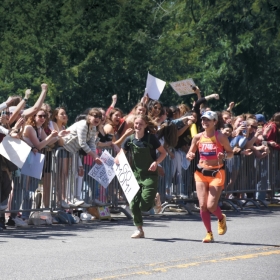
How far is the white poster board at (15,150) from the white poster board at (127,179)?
1395 mm

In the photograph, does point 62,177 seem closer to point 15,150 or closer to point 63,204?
point 63,204

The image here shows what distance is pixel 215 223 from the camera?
1548 cm

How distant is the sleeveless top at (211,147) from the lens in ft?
41.9

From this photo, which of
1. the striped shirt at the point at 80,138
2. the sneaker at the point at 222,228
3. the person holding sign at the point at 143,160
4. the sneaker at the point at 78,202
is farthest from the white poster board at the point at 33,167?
the sneaker at the point at 222,228

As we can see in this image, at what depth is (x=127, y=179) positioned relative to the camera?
1284 cm

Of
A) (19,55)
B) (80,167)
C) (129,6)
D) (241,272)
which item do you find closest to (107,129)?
(80,167)

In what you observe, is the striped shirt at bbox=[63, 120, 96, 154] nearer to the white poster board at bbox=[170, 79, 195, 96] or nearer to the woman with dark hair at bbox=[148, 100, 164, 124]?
the woman with dark hair at bbox=[148, 100, 164, 124]

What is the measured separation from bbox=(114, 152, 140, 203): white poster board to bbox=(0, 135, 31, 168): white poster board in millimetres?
1395

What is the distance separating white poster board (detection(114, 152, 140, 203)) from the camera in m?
12.7

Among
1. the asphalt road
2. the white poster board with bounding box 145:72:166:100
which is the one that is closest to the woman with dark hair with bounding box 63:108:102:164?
the asphalt road

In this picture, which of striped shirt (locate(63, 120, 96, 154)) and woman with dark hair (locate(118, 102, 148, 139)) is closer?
striped shirt (locate(63, 120, 96, 154))

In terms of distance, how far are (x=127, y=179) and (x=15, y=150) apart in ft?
5.66

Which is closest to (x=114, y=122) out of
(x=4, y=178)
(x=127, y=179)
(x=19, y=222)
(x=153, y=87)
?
(x=153, y=87)

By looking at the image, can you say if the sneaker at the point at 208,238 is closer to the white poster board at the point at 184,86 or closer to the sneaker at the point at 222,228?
the sneaker at the point at 222,228
